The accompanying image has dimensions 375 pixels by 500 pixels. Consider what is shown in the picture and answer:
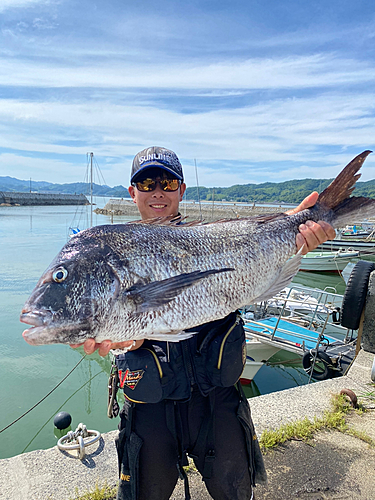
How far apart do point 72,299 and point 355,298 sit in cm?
484

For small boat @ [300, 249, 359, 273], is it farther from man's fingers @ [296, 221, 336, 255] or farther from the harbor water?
man's fingers @ [296, 221, 336, 255]

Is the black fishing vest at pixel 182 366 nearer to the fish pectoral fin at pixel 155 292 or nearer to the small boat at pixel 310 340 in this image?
the fish pectoral fin at pixel 155 292

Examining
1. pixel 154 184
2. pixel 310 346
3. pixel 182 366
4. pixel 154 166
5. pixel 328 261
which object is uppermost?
pixel 154 166

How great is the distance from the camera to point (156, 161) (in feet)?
8.89

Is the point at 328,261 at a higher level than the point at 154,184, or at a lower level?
lower

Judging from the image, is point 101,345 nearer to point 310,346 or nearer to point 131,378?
point 131,378

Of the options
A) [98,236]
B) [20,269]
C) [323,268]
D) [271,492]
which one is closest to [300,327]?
[271,492]

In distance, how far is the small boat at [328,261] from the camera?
23547mm

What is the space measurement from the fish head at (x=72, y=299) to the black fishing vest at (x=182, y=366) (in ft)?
1.66

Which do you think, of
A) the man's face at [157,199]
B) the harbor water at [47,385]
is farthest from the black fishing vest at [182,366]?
the harbor water at [47,385]

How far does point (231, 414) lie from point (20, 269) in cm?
2346

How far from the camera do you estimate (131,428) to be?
219cm

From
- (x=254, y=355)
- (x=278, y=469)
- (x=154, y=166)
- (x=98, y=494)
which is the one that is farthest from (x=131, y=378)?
(x=254, y=355)

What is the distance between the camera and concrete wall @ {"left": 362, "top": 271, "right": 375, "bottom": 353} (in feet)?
17.0
